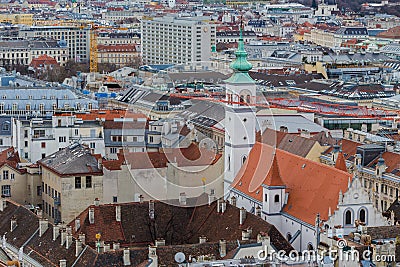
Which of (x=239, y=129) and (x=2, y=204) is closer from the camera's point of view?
(x=2, y=204)

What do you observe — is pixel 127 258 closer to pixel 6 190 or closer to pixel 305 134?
pixel 6 190

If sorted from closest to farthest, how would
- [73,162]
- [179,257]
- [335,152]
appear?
[179,257], [73,162], [335,152]

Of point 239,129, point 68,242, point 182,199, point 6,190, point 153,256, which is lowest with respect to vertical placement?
point 6,190

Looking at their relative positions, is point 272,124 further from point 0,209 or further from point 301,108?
point 0,209

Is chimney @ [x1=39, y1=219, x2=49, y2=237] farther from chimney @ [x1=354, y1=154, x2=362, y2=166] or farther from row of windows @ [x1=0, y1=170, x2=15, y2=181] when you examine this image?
chimney @ [x1=354, y1=154, x2=362, y2=166]

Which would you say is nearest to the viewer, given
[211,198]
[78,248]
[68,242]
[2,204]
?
[78,248]

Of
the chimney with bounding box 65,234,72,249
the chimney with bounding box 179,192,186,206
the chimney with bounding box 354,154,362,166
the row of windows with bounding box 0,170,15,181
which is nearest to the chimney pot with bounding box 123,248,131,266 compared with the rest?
the chimney with bounding box 65,234,72,249

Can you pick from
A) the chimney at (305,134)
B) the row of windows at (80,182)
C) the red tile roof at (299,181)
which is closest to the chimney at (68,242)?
the red tile roof at (299,181)

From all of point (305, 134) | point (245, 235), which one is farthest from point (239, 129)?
point (245, 235)

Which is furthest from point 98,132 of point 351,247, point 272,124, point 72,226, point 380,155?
point 351,247
